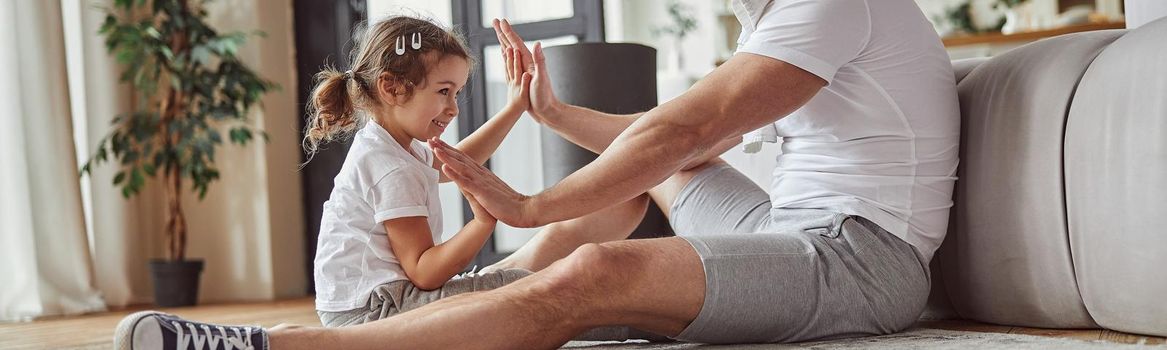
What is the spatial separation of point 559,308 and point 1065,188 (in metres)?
0.78

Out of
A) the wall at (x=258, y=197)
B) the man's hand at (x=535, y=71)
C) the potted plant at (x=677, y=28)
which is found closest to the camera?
the man's hand at (x=535, y=71)

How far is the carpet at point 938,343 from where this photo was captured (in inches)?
59.9

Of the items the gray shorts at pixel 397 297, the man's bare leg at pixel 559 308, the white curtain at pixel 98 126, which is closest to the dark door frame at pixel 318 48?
the white curtain at pixel 98 126

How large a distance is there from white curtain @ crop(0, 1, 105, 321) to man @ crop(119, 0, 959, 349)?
10.1 ft

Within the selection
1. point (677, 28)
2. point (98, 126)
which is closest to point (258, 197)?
point (98, 126)

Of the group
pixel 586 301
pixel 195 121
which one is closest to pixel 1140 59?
pixel 586 301

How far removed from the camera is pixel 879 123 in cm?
169

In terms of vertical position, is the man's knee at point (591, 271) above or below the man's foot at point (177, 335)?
above

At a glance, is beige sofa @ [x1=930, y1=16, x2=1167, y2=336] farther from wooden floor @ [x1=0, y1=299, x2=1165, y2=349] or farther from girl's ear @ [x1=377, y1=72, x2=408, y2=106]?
girl's ear @ [x1=377, y1=72, x2=408, y2=106]

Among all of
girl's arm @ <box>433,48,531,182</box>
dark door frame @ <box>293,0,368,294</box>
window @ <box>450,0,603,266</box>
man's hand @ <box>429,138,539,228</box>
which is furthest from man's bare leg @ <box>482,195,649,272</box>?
dark door frame @ <box>293,0,368,294</box>

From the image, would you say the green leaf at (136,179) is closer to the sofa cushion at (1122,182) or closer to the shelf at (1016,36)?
the sofa cushion at (1122,182)

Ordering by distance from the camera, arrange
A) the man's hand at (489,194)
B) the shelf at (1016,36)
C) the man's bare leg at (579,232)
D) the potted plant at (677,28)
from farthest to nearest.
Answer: the potted plant at (677,28) < the shelf at (1016,36) < the man's bare leg at (579,232) < the man's hand at (489,194)

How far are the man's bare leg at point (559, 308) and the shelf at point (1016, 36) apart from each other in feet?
20.7

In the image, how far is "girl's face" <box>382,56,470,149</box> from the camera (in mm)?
1903
